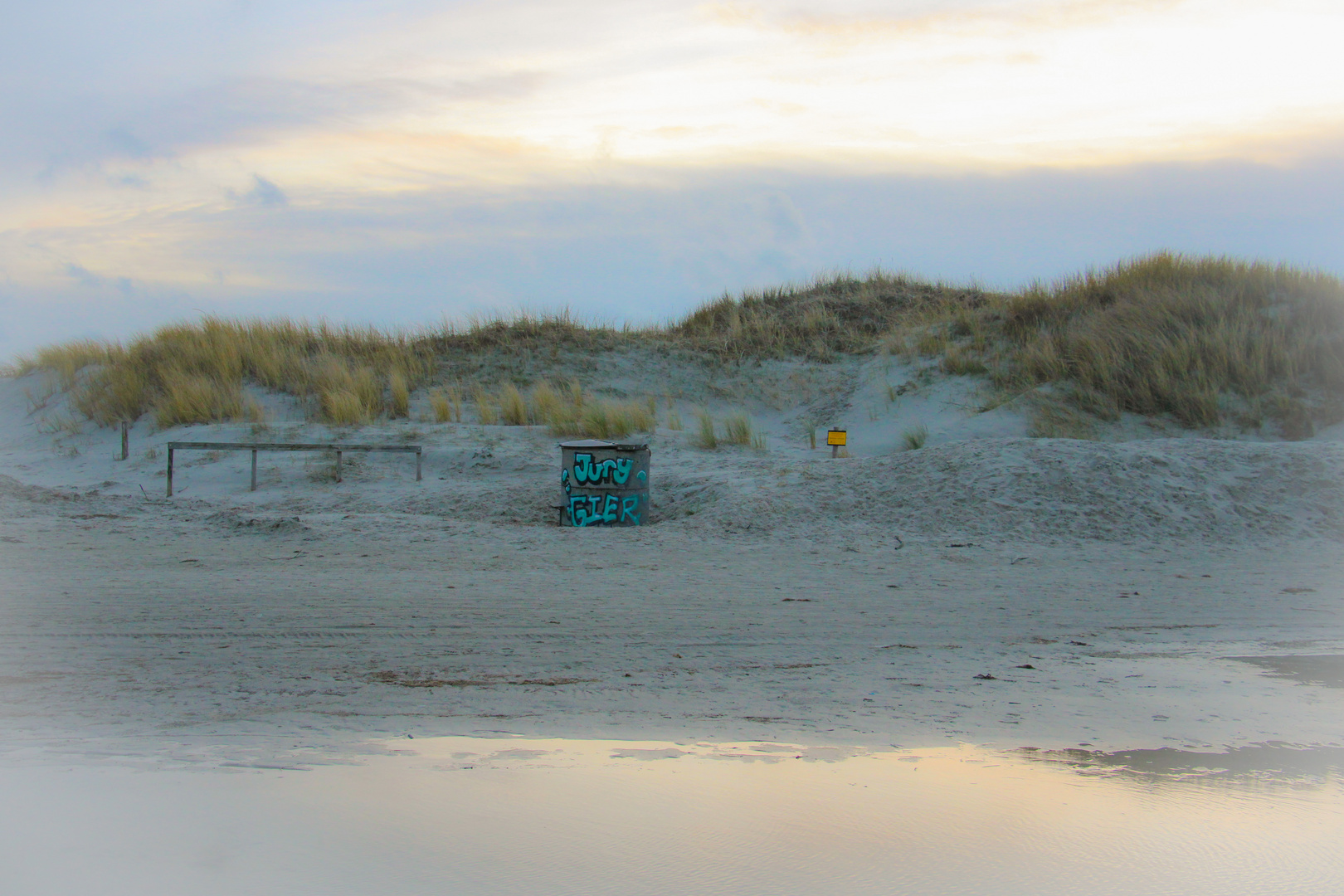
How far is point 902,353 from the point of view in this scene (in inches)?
840

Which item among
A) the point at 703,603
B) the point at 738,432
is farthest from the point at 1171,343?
the point at 703,603

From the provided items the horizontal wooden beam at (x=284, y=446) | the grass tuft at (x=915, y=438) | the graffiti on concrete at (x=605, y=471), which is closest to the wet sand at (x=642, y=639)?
the graffiti on concrete at (x=605, y=471)

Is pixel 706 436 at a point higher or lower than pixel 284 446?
higher

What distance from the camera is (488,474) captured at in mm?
14062

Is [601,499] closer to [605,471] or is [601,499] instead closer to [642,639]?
[605,471]

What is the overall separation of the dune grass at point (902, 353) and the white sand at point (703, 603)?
3.96 metres

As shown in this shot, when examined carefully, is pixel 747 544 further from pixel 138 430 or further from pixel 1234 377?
pixel 138 430

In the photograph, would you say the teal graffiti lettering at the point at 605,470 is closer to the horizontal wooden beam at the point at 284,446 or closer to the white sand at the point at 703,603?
the white sand at the point at 703,603

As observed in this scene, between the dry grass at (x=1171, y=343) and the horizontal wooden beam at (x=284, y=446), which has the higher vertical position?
the dry grass at (x=1171, y=343)

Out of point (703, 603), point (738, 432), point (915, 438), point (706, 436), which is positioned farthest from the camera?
point (915, 438)

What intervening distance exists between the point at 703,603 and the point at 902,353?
50.0ft

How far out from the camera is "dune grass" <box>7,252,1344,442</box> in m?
16.2

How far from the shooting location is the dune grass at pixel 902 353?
16250mm

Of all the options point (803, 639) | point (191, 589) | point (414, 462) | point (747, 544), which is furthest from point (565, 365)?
point (803, 639)
